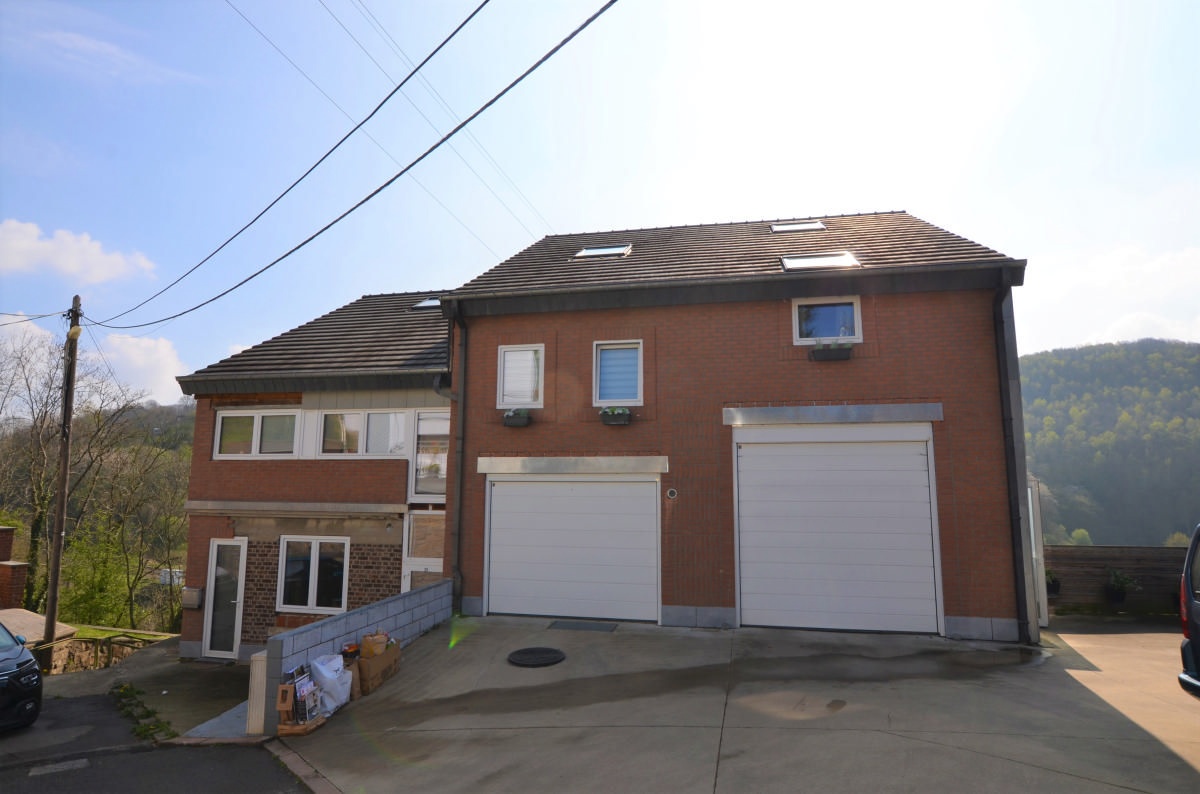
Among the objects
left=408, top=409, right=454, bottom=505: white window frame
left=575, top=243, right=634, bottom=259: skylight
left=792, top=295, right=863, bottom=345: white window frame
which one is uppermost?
left=575, top=243, right=634, bottom=259: skylight

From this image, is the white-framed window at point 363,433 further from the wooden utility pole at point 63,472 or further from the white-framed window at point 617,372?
the wooden utility pole at point 63,472

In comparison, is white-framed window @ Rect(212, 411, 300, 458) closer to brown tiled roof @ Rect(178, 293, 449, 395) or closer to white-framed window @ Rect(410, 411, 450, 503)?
brown tiled roof @ Rect(178, 293, 449, 395)

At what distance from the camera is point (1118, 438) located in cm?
3906

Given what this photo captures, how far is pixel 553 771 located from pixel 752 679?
10.00 feet

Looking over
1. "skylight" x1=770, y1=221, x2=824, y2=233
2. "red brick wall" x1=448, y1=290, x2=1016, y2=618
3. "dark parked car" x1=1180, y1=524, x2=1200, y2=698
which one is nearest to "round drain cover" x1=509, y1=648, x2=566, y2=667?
"red brick wall" x1=448, y1=290, x2=1016, y2=618

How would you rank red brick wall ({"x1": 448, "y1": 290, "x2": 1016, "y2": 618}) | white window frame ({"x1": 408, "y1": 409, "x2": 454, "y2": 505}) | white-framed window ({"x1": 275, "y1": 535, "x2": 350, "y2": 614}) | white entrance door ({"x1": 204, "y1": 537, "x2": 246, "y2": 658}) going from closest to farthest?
1. red brick wall ({"x1": 448, "y1": 290, "x2": 1016, "y2": 618})
2. white window frame ({"x1": 408, "y1": 409, "x2": 454, "y2": 505})
3. white-framed window ({"x1": 275, "y1": 535, "x2": 350, "y2": 614})
4. white entrance door ({"x1": 204, "y1": 537, "x2": 246, "y2": 658})

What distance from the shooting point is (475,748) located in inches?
246

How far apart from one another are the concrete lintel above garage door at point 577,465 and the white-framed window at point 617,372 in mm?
1027

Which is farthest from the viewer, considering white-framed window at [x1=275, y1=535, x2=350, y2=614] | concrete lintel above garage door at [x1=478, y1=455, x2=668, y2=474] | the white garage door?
white-framed window at [x1=275, y1=535, x2=350, y2=614]

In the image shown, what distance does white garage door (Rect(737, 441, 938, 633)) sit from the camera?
964 centimetres

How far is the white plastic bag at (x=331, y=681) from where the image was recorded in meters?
7.49

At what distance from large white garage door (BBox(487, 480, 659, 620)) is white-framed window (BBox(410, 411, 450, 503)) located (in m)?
1.92

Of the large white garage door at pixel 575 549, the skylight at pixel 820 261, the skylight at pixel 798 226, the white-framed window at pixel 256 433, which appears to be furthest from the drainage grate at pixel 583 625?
the skylight at pixel 798 226

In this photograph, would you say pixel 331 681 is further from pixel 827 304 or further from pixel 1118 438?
pixel 1118 438
